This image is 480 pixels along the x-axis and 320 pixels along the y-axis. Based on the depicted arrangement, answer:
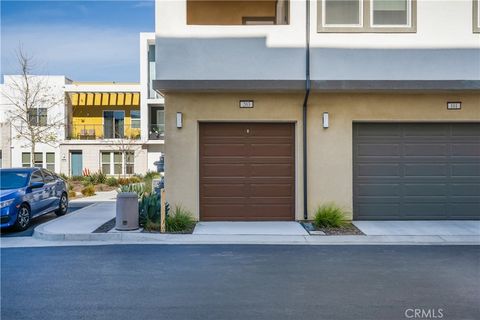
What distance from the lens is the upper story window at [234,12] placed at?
13.6m

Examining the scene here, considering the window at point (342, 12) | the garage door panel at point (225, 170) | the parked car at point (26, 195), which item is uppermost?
the window at point (342, 12)

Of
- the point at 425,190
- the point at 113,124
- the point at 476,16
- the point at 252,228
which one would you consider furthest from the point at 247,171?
the point at 113,124

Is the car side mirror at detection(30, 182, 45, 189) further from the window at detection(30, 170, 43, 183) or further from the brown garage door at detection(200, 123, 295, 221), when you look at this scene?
the brown garage door at detection(200, 123, 295, 221)

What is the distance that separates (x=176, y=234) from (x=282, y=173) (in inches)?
133

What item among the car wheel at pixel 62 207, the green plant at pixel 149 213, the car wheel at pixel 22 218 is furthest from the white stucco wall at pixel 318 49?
the car wheel at pixel 62 207

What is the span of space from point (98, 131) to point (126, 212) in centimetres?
2490

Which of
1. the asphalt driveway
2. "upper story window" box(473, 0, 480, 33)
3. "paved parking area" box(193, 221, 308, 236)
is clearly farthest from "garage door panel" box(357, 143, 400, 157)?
"upper story window" box(473, 0, 480, 33)

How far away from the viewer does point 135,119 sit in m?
33.3

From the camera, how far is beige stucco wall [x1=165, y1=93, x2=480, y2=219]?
37.5 feet

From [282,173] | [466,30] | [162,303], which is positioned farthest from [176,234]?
[466,30]

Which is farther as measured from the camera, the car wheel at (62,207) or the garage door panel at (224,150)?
the car wheel at (62,207)

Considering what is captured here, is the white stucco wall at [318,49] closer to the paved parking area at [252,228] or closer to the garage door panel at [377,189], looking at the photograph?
the garage door panel at [377,189]

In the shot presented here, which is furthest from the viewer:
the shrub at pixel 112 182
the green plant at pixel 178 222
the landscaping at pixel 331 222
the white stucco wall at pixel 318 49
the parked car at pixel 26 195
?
the shrub at pixel 112 182

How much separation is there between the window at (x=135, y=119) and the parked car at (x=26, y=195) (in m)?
19.9
